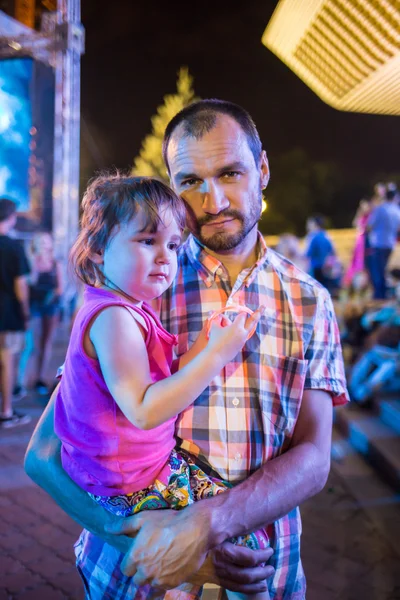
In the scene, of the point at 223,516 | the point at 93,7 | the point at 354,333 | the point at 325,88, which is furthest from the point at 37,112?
the point at 223,516

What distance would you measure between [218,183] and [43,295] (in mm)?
4309

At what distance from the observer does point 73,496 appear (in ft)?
3.49

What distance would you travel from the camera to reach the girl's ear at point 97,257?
109 cm

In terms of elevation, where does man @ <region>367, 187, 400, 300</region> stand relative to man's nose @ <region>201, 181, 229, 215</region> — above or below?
above

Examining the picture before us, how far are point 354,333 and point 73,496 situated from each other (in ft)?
17.7

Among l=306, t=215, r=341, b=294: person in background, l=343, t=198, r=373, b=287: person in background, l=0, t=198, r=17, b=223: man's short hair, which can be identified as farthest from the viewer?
l=306, t=215, r=341, b=294: person in background

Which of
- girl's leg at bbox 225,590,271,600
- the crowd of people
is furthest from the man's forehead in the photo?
the crowd of people

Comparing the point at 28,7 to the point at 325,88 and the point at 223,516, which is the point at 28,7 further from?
the point at 223,516

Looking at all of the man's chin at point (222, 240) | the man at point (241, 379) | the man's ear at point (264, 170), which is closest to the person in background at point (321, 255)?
the man's ear at point (264, 170)

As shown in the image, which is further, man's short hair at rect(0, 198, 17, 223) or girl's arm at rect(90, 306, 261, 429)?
man's short hair at rect(0, 198, 17, 223)

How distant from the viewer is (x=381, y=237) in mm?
6598

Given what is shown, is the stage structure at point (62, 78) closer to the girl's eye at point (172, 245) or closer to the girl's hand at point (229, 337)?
the girl's eye at point (172, 245)

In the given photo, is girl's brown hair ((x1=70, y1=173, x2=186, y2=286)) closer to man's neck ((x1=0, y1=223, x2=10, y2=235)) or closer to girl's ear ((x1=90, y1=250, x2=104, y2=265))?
girl's ear ((x1=90, y1=250, x2=104, y2=265))

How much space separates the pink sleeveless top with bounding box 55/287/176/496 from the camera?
984 millimetres
